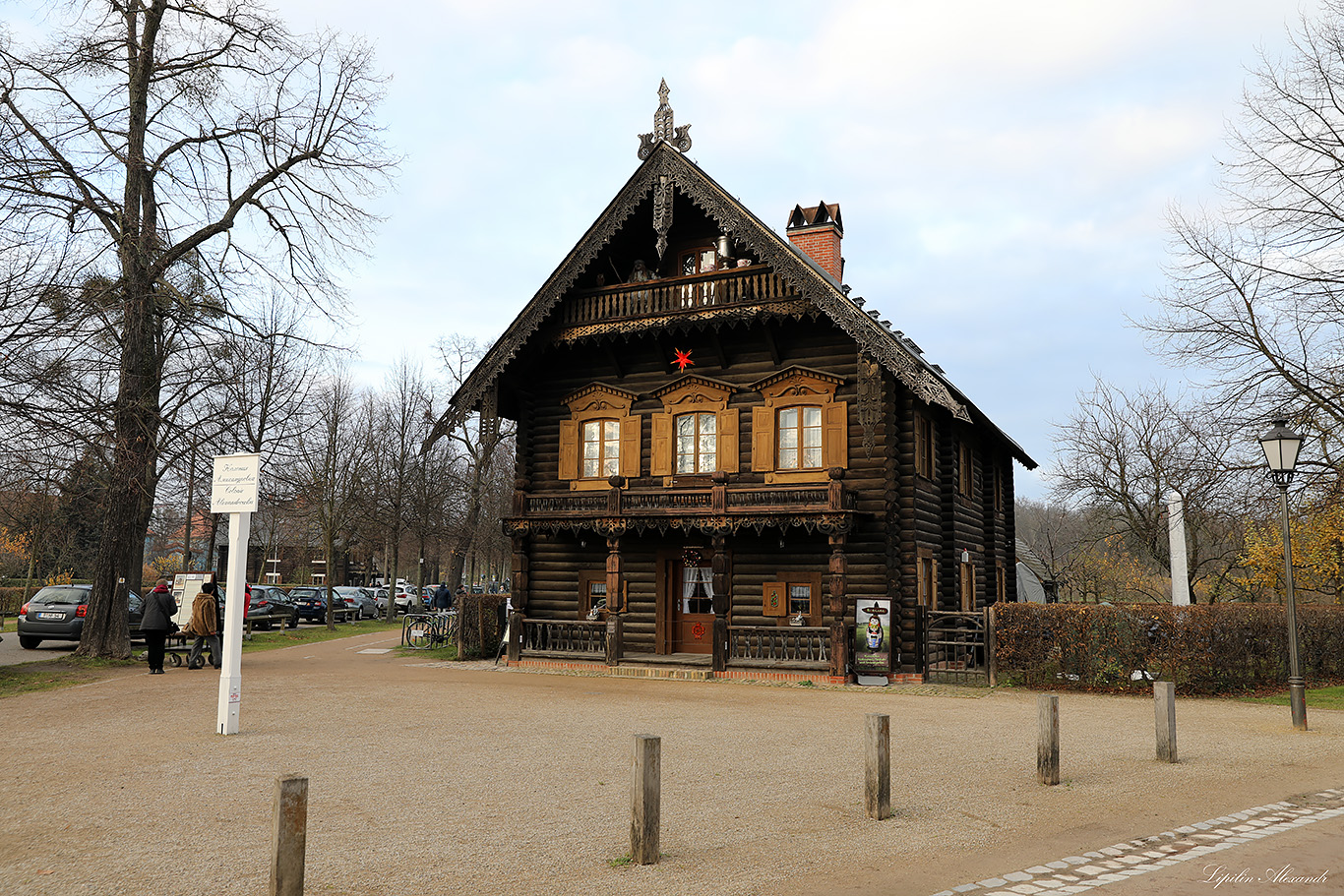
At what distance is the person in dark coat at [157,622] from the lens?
1869 cm

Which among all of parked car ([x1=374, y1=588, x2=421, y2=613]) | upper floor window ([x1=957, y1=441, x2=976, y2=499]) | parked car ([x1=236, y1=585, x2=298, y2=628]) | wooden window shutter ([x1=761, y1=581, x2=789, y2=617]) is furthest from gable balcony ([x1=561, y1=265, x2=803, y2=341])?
parked car ([x1=374, y1=588, x2=421, y2=613])

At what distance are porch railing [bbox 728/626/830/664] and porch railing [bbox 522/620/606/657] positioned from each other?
324 cm

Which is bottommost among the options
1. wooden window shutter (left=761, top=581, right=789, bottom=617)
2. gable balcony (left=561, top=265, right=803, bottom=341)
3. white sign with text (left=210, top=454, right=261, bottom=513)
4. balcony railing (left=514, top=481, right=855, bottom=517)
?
wooden window shutter (left=761, top=581, right=789, bottom=617)

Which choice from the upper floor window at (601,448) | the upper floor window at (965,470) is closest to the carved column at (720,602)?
the upper floor window at (601,448)

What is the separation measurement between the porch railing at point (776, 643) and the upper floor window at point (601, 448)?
556 cm

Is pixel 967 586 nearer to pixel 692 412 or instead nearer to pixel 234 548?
pixel 692 412

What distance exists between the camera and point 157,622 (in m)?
18.8

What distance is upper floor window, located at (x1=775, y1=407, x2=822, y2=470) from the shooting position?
21328 millimetres

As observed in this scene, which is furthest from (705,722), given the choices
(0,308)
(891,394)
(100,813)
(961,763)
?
(0,308)

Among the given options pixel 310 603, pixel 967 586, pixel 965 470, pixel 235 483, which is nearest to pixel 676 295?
pixel 965 470

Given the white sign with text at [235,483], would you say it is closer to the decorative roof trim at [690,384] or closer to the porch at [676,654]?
the porch at [676,654]

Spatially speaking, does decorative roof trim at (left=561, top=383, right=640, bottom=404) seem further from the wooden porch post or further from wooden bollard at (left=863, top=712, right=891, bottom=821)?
wooden bollard at (left=863, top=712, right=891, bottom=821)

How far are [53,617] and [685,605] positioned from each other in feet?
52.4

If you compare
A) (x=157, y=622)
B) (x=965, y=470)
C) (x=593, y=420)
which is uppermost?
(x=593, y=420)
